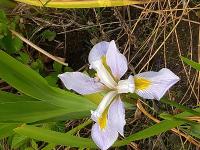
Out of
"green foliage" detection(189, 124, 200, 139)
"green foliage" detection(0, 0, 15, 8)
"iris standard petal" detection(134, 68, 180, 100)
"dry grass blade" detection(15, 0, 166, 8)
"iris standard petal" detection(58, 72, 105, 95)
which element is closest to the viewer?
"iris standard petal" detection(134, 68, 180, 100)

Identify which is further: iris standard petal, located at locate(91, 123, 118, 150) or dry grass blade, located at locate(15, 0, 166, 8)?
dry grass blade, located at locate(15, 0, 166, 8)

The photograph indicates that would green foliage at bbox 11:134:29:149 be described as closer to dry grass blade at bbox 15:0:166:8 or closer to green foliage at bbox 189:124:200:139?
dry grass blade at bbox 15:0:166:8

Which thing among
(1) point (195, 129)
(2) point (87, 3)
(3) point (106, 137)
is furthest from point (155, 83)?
(2) point (87, 3)

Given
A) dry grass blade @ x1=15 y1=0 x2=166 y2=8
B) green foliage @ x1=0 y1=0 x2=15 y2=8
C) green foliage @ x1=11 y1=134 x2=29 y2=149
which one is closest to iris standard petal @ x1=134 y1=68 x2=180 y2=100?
dry grass blade @ x1=15 y1=0 x2=166 y2=8

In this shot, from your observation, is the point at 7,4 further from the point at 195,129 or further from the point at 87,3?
the point at 195,129

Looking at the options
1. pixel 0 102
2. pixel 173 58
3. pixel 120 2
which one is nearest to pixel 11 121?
pixel 0 102

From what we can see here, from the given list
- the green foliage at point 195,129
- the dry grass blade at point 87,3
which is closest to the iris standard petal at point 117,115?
the green foliage at point 195,129

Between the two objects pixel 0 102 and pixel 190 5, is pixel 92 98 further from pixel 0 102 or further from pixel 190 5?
pixel 190 5
